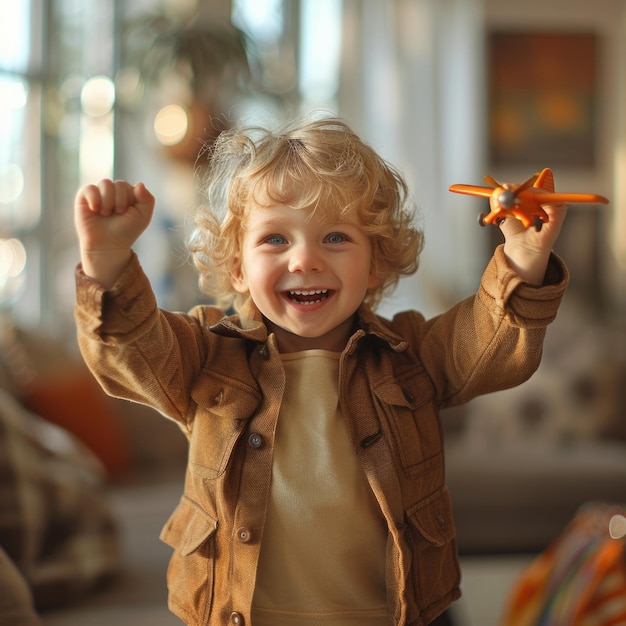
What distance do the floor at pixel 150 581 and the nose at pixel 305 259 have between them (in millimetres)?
1028

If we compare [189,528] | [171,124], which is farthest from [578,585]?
[171,124]

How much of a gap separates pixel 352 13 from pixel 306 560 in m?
4.59

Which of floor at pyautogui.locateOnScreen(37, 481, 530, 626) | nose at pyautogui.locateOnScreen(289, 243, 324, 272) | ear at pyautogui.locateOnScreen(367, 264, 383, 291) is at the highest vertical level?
nose at pyautogui.locateOnScreen(289, 243, 324, 272)

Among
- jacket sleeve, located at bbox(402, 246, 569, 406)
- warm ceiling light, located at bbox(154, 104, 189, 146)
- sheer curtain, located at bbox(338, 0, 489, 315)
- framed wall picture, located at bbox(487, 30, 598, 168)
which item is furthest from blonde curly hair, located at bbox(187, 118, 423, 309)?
framed wall picture, located at bbox(487, 30, 598, 168)

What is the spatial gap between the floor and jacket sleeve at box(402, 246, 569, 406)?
0.99 meters

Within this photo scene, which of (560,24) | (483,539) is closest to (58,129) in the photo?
(483,539)

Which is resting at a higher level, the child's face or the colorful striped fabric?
the child's face

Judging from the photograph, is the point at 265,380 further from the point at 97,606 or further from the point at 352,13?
the point at 352,13

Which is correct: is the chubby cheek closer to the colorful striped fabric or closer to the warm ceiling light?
the colorful striped fabric

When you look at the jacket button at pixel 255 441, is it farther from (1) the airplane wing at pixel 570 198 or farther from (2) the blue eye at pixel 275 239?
(1) the airplane wing at pixel 570 198

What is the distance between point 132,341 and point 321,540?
285mm

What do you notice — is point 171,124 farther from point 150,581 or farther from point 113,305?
point 113,305

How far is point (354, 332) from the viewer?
103cm

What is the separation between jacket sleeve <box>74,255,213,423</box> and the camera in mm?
856
